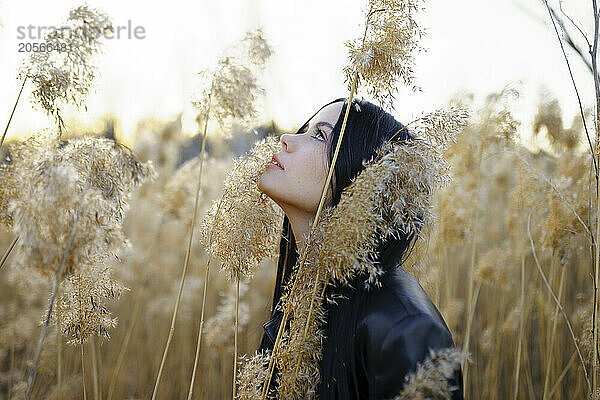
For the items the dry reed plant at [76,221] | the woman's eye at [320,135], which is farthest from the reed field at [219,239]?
the woman's eye at [320,135]

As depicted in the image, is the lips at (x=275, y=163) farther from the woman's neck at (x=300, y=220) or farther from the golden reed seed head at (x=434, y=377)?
the golden reed seed head at (x=434, y=377)

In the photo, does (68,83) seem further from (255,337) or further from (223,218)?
(255,337)

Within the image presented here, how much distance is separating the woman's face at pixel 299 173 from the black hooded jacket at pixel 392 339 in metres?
0.31

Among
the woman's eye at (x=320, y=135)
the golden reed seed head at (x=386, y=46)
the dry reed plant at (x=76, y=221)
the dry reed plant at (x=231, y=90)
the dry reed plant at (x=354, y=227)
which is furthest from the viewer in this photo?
the woman's eye at (x=320, y=135)

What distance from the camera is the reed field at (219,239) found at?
0.98m

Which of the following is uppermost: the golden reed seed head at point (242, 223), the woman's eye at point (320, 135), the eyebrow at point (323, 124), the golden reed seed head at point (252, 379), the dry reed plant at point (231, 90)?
the dry reed plant at point (231, 90)

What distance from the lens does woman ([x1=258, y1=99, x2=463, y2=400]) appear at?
3.38 ft

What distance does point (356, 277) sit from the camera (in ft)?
4.12

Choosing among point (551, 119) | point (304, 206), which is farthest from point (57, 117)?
point (551, 119)

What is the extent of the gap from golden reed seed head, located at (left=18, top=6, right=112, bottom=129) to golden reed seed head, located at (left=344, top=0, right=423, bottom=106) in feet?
1.85

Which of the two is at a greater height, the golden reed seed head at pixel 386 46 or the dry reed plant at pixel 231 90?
the dry reed plant at pixel 231 90

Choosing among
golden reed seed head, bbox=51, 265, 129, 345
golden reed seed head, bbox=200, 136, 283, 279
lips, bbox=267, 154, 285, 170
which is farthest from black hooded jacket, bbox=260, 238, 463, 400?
golden reed seed head, bbox=51, 265, 129, 345

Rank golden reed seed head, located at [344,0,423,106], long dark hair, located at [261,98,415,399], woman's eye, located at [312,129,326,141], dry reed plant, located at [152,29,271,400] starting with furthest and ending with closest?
woman's eye, located at [312,129,326,141]
dry reed plant, located at [152,29,271,400]
long dark hair, located at [261,98,415,399]
golden reed seed head, located at [344,0,423,106]

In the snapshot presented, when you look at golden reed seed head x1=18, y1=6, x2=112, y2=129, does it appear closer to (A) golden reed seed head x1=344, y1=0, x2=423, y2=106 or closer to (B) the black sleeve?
(A) golden reed seed head x1=344, y1=0, x2=423, y2=106
